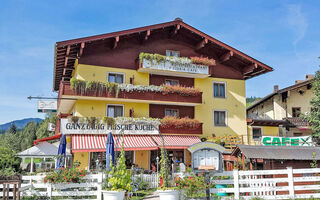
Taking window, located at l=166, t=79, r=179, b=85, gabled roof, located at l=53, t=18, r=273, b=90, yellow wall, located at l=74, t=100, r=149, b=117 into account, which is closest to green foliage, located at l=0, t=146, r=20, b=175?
yellow wall, located at l=74, t=100, r=149, b=117

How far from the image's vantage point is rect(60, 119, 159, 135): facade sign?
867 inches

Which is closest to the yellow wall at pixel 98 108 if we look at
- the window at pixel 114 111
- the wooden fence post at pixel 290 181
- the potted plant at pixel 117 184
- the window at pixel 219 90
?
the window at pixel 114 111

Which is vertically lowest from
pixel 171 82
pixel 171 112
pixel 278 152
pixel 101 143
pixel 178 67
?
pixel 278 152

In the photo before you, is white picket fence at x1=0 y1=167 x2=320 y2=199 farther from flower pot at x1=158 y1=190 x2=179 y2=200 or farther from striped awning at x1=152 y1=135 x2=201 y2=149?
striped awning at x1=152 y1=135 x2=201 y2=149

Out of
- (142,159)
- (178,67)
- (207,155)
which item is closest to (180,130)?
(142,159)

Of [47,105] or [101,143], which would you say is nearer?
[101,143]

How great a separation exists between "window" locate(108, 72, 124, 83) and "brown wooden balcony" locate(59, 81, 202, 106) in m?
1.65

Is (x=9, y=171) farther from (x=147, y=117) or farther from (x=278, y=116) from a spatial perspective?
(x=278, y=116)

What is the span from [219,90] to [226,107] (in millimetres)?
1668

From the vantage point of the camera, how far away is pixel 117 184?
11.5 m

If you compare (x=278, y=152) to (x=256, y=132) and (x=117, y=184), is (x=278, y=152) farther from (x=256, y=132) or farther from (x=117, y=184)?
(x=256, y=132)

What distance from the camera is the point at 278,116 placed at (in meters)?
31.2

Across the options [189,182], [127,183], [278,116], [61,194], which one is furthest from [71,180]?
[278,116]

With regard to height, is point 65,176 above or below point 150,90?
below
